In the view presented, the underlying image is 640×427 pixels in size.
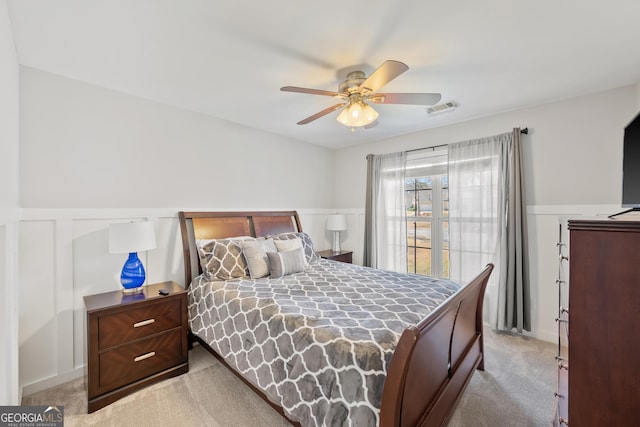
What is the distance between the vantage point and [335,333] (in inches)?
57.6

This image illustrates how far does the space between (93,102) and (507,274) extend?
4.51 meters

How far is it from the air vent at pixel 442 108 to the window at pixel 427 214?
0.72 metres

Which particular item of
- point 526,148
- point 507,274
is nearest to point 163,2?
point 526,148

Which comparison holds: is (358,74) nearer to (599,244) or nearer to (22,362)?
(599,244)

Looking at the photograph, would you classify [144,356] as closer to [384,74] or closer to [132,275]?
[132,275]

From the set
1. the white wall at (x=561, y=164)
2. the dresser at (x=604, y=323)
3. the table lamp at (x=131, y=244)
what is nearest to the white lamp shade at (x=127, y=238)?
the table lamp at (x=131, y=244)

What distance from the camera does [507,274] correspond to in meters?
2.97

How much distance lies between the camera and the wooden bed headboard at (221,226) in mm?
2857

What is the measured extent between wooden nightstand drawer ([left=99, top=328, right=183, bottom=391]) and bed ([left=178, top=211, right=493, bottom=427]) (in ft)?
0.78

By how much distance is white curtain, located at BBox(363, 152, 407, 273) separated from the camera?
3953mm

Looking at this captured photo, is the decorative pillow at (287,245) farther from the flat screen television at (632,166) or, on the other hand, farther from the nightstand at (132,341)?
the flat screen television at (632,166)

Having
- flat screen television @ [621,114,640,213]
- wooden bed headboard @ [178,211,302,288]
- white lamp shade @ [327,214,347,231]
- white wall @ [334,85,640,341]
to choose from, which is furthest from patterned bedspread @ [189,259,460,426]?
white lamp shade @ [327,214,347,231]

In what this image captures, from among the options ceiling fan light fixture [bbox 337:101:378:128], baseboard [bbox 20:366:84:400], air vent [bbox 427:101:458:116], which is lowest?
baseboard [bbox 20:366:84:400]

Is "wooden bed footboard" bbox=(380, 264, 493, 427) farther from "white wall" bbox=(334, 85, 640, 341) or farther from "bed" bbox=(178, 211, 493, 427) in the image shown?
"white wall" bbox=(334, 85, 640, 341)
